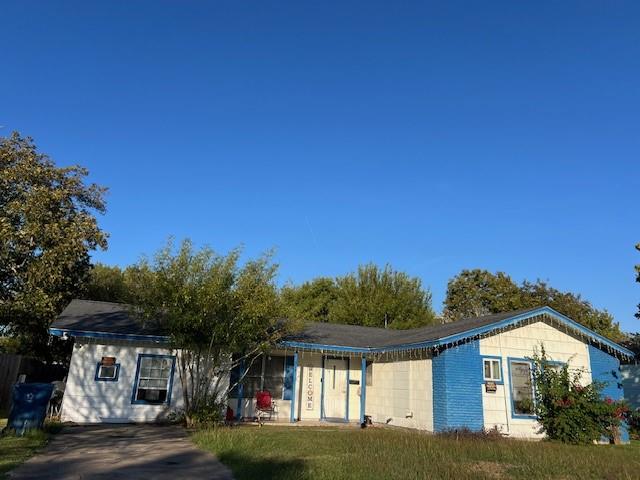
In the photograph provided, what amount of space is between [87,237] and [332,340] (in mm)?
12453

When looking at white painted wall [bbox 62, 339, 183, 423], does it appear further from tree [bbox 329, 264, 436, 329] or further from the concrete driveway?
tree [bbox 329, 264, 436, 329]

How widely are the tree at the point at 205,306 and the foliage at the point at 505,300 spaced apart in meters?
31.5

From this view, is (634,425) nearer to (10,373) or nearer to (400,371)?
(400,371)

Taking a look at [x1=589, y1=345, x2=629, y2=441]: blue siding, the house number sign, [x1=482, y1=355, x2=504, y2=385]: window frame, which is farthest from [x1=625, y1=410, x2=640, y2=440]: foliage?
the house number sign

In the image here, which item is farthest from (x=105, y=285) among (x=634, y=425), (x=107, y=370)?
(x=634, y=425)

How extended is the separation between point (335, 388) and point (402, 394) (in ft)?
10.5

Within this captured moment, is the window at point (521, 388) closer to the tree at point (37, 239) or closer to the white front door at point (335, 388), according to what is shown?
the white front door at point (335, 388)

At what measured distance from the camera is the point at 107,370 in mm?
14773

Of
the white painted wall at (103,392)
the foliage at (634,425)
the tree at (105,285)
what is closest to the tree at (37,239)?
the tree at (105,285)

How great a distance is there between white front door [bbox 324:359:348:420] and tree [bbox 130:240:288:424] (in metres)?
4.34

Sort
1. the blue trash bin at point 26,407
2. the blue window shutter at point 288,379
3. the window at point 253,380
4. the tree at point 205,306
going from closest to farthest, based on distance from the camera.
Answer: the blue trash bin at point 26,407 < the tree at point 205,306 < the window at point 253,380 < the blue window shutter at point 288,379

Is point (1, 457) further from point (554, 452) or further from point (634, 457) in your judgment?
point (634, 457)

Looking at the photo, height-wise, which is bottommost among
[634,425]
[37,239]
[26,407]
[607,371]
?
[634,425]

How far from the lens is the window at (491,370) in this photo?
14695 mm
